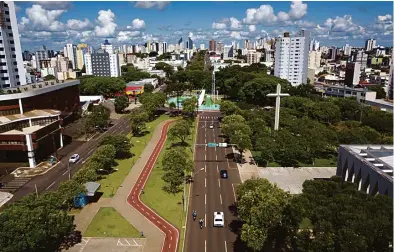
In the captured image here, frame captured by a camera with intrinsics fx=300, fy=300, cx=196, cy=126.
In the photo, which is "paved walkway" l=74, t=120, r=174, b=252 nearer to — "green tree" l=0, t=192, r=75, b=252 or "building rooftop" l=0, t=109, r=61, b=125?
"green tree" l=0, t=192, r=75, b=252

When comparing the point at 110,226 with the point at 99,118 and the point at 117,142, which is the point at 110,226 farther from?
the point at 99,118

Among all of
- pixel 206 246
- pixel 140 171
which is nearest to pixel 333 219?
pixel 206 246

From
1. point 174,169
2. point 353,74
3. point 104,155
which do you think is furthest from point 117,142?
point 353,74

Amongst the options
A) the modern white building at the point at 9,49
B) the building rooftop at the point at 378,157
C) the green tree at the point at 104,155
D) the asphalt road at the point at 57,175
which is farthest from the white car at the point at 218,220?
the modern white building at the point at 9,49

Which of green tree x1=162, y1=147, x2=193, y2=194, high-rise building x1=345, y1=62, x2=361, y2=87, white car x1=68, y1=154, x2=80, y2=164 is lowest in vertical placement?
white car x1=68, y1=154, x2=80, y2=164

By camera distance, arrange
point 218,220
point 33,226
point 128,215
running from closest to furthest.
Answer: point 33,226 < point 218,220 < point 128,215

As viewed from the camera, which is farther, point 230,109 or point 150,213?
point 230,109

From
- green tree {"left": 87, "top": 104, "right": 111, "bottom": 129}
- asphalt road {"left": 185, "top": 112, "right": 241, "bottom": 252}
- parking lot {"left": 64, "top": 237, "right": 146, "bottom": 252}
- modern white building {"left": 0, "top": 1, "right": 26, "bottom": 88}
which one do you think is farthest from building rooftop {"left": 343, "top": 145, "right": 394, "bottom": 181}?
modern white building {"left": 0, "top": 1, "right": 26, "bottom": 88}
